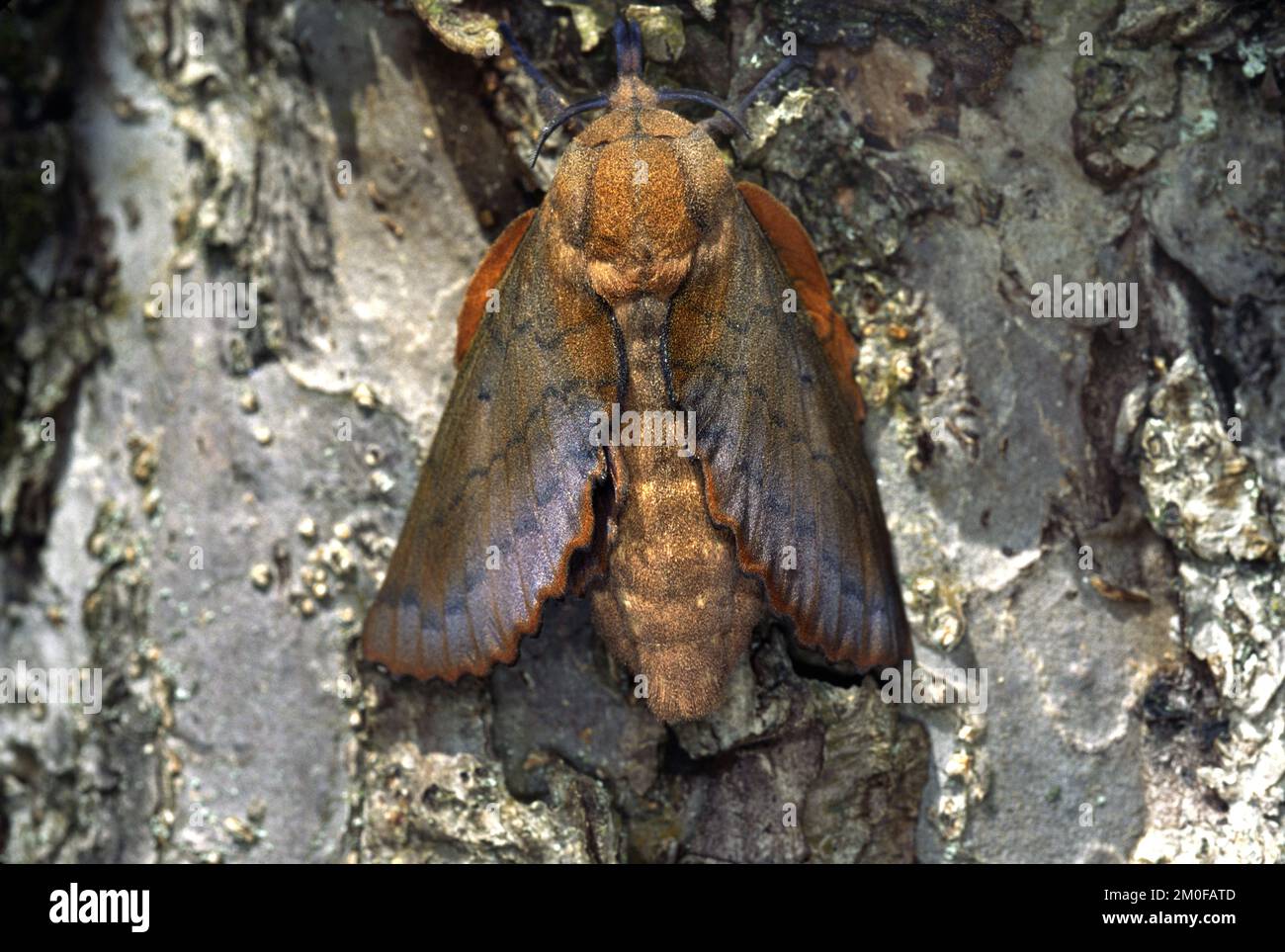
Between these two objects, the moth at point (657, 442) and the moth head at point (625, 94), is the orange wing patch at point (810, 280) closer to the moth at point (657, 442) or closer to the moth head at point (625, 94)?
the moth at point (657, 442)

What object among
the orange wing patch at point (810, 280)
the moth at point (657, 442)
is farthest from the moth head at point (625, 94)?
the orange wing patch at point (810, 280)

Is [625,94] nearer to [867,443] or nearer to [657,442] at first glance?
[657,442]

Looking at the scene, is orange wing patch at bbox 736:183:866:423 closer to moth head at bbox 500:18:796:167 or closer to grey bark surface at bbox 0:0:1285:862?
grey bark surface at bbox 0:0:1285:862

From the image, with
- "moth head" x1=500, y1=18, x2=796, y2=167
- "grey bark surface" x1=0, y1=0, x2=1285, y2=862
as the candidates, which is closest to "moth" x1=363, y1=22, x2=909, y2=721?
"moth head" x1=500, y1=18, x2=796, y2=167

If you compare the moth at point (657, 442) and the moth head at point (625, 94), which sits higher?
the moth head at point (625, 94)

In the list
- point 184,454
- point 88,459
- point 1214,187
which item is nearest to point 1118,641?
point 1214,187

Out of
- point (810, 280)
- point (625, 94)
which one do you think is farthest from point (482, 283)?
point (810, 280)

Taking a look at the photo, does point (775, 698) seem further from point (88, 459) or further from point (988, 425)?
point (88, 459)
